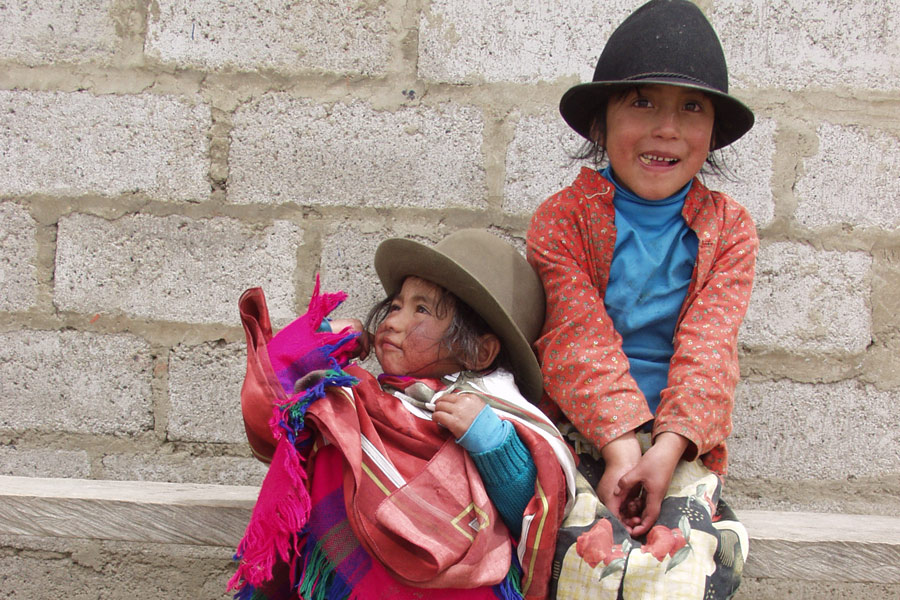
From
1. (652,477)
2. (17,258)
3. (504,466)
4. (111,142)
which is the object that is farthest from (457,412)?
(17,258)

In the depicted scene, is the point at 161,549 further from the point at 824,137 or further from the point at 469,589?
the point at 824,137

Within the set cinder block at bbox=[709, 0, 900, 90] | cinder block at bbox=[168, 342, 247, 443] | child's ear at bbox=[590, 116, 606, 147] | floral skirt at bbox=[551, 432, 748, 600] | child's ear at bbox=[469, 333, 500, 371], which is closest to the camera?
floral skirt at bbox=[551, 432, 748, 600]

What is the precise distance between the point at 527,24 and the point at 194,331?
47.6 inches

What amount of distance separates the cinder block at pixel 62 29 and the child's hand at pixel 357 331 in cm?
111

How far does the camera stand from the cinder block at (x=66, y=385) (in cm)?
208

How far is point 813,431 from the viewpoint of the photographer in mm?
1994

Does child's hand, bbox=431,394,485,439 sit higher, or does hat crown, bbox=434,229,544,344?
hat crown, bbox=434,229,544,344

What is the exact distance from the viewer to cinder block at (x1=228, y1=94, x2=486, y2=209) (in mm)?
2029

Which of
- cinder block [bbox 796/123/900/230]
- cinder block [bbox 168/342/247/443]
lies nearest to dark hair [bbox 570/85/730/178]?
cinder block [bbox 796/123/900/230]

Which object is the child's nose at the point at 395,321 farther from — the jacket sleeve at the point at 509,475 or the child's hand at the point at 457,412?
the jacket sleeve at the point at 509,475

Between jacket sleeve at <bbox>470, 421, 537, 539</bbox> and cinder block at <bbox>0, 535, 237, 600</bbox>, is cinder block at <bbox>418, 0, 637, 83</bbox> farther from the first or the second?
cinder block at <bbox>0, 535, 237, 600</bbox>

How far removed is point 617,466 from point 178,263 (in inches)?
51.2

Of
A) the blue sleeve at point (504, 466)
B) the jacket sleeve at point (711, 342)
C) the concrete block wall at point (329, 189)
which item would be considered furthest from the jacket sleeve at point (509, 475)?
the concrete block wall at point (329, 189)

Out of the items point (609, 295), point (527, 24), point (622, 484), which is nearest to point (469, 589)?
point (622, 484)
